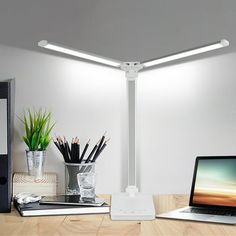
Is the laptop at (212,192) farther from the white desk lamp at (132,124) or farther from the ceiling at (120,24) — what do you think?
the ceiling at (120,24)

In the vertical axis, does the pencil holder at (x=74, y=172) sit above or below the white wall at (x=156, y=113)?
below

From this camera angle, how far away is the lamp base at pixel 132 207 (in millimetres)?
1355

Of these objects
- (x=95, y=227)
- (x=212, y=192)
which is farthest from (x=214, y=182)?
(x=95, y=227)

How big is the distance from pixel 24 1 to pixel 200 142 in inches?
30.2

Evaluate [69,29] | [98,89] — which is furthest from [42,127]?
[69,29]

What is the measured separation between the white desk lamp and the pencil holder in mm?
119

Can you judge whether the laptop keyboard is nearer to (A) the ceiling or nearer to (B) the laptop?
(B) the laptop

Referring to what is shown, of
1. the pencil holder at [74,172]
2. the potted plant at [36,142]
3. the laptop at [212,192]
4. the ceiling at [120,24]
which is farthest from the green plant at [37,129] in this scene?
the laptop at [212,192]

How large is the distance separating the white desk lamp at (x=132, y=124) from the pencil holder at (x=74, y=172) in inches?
4.7

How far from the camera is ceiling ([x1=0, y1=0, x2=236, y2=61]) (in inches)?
65.2

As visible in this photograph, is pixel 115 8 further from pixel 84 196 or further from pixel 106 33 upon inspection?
pixel 84 196

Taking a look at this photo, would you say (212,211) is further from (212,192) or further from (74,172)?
(74,172)

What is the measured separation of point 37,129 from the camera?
159cm

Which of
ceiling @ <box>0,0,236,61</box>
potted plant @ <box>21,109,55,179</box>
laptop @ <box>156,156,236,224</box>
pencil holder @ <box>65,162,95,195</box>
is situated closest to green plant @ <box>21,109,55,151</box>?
potted plant @ <box>21,109,55,179</box>
